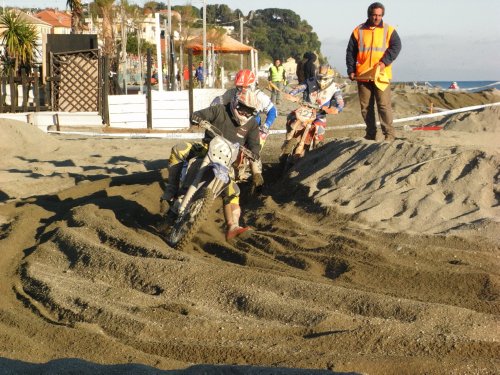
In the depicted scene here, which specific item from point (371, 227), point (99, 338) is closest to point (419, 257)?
point (371, 227)

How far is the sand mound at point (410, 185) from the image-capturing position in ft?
29.2

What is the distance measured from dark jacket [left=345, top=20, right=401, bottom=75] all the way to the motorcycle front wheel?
16.1 feet

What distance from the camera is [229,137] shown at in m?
9.37

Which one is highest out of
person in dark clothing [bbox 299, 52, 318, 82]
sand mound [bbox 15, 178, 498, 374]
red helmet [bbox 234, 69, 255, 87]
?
person in dark clothing [bbox 299, 52, 318, 82]

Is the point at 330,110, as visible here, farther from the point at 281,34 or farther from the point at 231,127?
the point at 281,34

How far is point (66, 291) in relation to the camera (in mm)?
6652

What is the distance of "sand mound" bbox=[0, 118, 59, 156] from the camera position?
17109 millimetres

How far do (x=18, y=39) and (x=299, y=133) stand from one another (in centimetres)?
1754

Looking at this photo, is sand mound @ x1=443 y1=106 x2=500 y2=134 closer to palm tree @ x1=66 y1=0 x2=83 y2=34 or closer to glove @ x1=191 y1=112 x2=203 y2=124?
glove @ x1=191 y1=112 x2=203 y2=124

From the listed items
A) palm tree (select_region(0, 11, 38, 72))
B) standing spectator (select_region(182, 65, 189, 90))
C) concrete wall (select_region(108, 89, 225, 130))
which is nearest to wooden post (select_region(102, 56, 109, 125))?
concrete wall (select_region(108, 89, 225, 130))

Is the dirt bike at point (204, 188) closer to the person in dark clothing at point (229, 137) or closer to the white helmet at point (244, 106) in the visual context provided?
the person in dark clothing at point (229, 137)

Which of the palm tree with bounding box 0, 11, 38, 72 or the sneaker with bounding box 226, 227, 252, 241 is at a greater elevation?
the palm tree with bounding box 0, 11, 38, 72

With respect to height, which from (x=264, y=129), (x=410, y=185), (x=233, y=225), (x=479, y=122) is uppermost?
(x=264, y=129)

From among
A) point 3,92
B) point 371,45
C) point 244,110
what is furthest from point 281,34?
point 244,110
